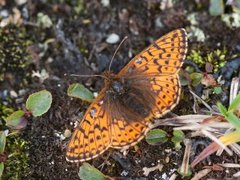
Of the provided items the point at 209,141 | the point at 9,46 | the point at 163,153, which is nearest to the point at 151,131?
the point at 163,153

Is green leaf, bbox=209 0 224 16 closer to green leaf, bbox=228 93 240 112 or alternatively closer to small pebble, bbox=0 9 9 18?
green leaf, bbox=228 93 240 112

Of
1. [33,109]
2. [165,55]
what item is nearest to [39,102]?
[33,109]

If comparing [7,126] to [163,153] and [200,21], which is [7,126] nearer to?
[163,153]

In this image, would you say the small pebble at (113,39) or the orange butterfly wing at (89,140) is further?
the small pebble at (113,39)

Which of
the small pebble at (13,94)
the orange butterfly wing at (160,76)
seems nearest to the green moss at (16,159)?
the small pebble at (13,94)

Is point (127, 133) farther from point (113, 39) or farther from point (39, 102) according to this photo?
point (113, 39)

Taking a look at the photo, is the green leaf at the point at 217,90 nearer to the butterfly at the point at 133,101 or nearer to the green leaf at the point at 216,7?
the butterfly at the point at 133,101
